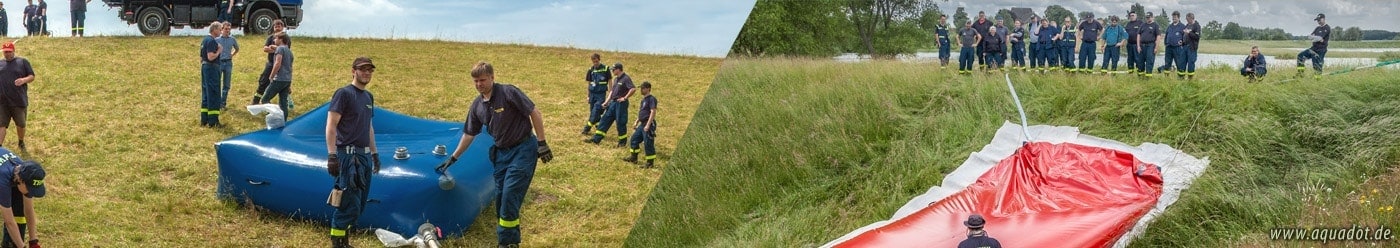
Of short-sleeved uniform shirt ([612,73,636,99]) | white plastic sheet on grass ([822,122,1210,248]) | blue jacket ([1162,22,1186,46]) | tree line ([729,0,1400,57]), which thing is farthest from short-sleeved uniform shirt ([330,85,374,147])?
blue jacket ([1162,22,1186,46])

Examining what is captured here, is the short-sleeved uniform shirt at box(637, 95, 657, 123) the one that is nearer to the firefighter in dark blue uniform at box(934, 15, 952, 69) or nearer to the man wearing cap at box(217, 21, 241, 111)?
the man wearing cap at box(217, 21, 241, 111)

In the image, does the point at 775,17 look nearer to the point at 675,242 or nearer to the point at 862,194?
the point at 862,194

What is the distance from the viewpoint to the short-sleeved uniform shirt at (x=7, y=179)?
4.14m

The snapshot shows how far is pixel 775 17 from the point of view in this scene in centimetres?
1144

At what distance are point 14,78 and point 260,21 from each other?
106 centimetres

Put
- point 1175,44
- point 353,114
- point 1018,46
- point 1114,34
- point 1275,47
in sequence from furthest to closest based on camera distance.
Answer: point 1018,46 < point 1114,34 < point 1175,44 < point 1275,47 < point 353,114

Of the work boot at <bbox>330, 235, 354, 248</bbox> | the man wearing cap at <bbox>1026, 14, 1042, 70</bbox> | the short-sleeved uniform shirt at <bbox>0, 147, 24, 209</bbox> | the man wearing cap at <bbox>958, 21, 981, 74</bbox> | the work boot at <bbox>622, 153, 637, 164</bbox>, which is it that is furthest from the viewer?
the man wearing cap at <bbox>1026, 14, 1042, 70</bbox>

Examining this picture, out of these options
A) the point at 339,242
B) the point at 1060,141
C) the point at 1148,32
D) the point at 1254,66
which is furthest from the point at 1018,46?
the point at 339,242

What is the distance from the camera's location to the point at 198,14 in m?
5.02

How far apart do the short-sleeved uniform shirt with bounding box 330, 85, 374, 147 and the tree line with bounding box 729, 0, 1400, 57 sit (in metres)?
5.26

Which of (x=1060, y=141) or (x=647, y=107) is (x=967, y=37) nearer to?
(x=1060, y=141)

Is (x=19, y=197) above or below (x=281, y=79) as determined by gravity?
below

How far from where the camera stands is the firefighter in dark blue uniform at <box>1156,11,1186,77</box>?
44.7ft

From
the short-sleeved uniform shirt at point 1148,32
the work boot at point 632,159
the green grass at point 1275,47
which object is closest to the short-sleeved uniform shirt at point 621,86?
Result: the work boot at point 632,159
